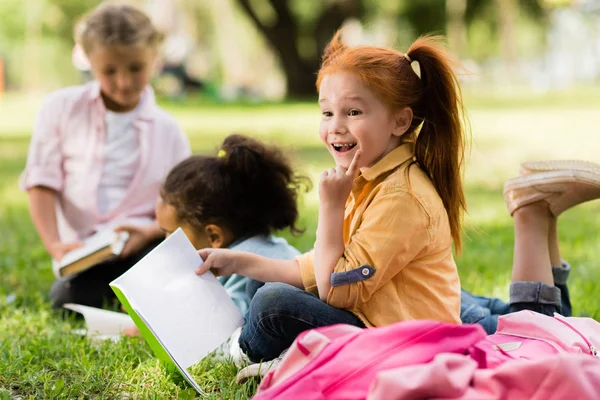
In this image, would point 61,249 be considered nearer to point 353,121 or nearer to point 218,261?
point 218,261

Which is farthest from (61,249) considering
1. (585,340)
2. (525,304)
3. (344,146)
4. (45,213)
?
(585,340)

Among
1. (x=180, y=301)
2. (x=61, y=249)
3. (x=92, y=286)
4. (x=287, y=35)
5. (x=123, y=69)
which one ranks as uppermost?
(x=123, y=69)

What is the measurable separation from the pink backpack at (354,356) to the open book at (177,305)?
41 centimetres

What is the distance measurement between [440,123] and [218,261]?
78 centimetres

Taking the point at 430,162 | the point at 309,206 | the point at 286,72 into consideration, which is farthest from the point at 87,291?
the point at 286,72

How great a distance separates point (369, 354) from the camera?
6.30ft

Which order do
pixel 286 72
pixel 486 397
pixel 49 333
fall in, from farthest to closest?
1. pixel 286 72
2. pixel 49 333
3. pixel 486 397

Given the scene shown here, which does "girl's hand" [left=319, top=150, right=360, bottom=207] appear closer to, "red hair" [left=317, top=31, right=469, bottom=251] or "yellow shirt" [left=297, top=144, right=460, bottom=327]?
"yellow shirt" [left=297, top=144, right=460, bottom=327]

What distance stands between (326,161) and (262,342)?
5.32m

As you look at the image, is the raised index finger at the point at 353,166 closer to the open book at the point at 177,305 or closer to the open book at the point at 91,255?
the open book at the point at 177,305

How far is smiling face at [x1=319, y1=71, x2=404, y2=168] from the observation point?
2379mm

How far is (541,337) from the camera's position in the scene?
2.29 m

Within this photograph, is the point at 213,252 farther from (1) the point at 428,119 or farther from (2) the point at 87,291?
(2) the point at 87,291

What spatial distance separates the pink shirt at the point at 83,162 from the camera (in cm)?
365
